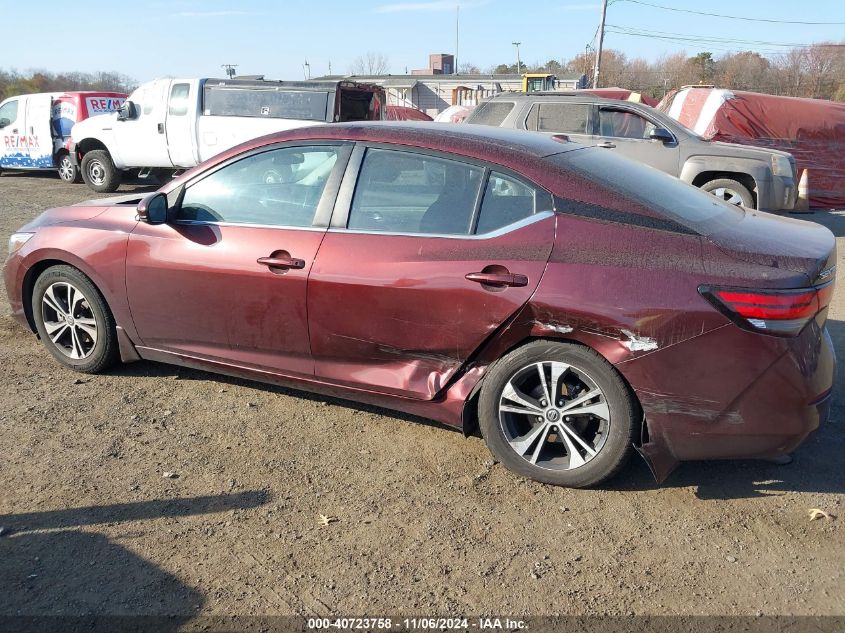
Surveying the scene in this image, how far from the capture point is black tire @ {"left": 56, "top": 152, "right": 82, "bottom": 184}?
1638 centimetres

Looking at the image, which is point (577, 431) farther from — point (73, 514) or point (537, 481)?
point (73, 514)

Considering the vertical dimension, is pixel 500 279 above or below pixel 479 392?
above

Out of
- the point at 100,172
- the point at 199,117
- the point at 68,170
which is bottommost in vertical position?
the point at 68,170

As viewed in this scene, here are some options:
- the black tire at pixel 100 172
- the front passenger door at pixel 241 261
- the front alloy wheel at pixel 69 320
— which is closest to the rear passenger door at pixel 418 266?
the front passenger door at pixel 241 261

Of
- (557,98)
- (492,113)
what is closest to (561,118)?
(557,98)

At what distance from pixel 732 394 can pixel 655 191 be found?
3.50 feet

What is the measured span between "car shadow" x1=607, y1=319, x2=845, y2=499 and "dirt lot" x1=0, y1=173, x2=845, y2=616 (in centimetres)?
1

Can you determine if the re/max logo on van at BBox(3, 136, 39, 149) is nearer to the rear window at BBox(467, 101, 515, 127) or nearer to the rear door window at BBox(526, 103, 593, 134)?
the rear window at BBox(467, 101, 515, 127)

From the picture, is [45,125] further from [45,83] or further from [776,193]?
[45,83]

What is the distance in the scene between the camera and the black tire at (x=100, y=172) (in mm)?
14797

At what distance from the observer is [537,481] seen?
11.6 ft

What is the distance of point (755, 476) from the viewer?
3.61 meters

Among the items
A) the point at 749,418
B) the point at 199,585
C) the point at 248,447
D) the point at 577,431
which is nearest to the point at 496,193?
the point at 577,431

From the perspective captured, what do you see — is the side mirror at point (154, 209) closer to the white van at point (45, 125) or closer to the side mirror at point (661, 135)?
the side mirror at point (661, 135)
